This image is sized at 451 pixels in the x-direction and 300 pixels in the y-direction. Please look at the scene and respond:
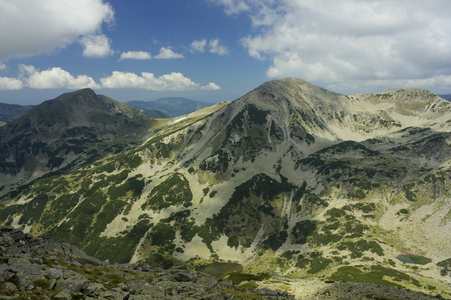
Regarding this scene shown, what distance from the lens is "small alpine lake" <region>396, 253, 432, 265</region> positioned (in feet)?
372

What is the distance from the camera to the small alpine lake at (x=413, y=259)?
113 meters

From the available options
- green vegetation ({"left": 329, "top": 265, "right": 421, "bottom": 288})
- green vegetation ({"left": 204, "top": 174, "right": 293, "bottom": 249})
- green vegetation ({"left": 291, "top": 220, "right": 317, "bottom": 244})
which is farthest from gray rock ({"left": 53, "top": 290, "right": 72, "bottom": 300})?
green vegetation ({"left": 291, "top": 220, "right": 317, "bottom": 244})

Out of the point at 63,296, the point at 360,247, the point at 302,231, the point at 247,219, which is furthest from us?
the point at 247,219

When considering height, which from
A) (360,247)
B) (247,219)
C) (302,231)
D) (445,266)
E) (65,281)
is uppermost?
(65,281)

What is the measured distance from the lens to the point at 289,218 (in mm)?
177250

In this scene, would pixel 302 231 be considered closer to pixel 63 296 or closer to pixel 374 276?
pixel 374 276

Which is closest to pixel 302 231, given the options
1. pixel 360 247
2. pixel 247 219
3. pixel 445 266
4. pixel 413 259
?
pixel 360 247

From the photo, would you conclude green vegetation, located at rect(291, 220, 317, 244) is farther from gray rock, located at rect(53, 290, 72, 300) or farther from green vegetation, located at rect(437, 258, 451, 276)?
gray rock, located at rect(53, 290, 72, 300)

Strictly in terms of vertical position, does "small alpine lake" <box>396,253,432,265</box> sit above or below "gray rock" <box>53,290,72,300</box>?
below

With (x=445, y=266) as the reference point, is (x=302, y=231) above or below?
below

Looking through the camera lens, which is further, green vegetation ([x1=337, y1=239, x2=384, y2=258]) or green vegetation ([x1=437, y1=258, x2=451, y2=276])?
green vegetation ([x1=337, y1=239, x2=384, y2=258])

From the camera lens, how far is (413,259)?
116688mm

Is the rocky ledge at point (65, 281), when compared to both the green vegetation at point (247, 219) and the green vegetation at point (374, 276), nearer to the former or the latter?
the green vegetation at point (374, 276)

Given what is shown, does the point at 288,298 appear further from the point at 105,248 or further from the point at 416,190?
the point at 416,190
